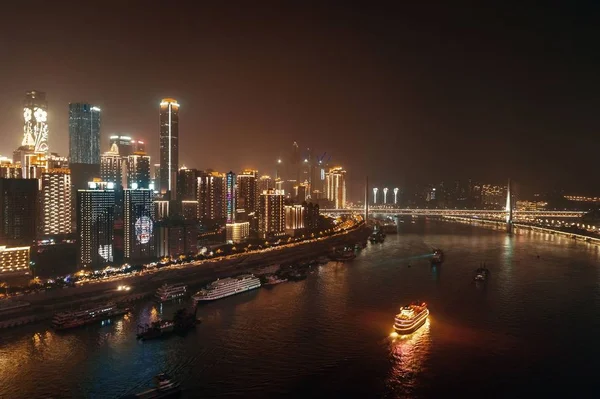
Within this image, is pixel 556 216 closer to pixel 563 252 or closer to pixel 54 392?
pixel 563 252

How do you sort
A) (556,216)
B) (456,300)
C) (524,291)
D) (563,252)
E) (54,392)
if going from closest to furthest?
1. (54,392)
2. (456,300)
3. (524,291)
4. (563,252)
5. (556,216)

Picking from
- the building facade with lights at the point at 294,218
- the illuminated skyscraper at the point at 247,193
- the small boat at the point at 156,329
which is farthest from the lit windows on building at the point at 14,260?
the illuminated skyscraper at the point at 247,193

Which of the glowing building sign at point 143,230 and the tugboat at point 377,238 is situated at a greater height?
the glowing building sign at point 143,230

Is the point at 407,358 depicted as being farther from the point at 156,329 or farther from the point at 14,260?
the point at 14,260

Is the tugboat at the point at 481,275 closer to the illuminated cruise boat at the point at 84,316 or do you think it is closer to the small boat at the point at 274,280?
the small boat at the point at 274,280

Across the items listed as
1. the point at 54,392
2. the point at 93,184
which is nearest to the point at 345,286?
the point at 54,392
